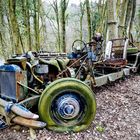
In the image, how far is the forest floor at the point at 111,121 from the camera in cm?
412

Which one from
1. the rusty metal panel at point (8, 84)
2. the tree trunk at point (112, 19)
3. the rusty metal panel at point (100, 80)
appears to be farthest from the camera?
the tree trunk at point (112, 19)

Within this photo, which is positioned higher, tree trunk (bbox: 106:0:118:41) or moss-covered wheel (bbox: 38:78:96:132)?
tree trunk (bbox: 106:0:118:41)

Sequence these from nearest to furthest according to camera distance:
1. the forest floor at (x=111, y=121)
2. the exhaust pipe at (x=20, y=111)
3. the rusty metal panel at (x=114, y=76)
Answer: the exhaust pipe at (x=20, y=111)
the forest floor at (x=111, y=121)
the rusty metal panel at (x=114, y=76)

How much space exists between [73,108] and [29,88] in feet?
3.00

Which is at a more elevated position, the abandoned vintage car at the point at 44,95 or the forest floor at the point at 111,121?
the abandoned vintage car at the point at 44,95

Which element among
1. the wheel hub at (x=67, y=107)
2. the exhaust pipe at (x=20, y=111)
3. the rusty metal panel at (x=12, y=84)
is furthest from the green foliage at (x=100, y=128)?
the rusty metal panel at (x=12, y=84)

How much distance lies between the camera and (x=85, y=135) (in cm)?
421

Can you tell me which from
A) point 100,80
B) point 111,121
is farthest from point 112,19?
point 111,121

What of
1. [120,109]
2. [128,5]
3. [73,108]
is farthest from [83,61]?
[128,5]

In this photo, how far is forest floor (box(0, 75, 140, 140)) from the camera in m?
4.12

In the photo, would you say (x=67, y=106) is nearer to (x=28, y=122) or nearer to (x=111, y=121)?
(x=28, y=122)

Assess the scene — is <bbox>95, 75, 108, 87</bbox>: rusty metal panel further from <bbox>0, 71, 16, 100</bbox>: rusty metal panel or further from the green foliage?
<bbox>0, 71, 16, 100</bbox>: rusty metal panel

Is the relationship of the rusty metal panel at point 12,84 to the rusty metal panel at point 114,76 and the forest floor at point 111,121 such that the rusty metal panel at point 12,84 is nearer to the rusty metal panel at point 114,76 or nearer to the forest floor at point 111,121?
the forest floor at point 111,121

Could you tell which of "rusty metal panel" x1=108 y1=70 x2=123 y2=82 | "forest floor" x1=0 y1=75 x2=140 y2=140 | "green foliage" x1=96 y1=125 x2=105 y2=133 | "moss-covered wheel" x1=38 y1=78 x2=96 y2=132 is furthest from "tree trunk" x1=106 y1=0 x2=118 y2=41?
"green foliage" x1=96 y1=125 x2=105 y2=133
